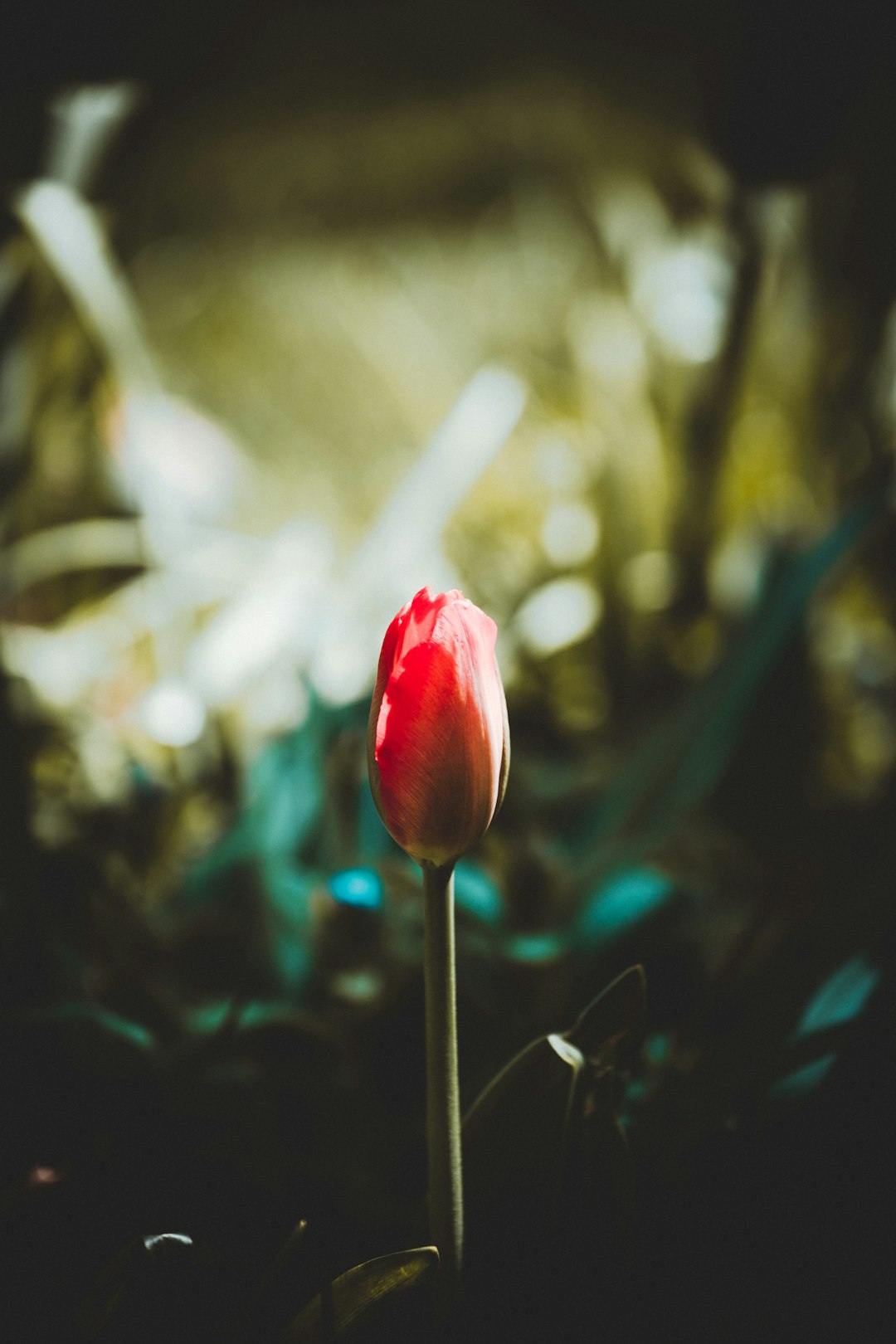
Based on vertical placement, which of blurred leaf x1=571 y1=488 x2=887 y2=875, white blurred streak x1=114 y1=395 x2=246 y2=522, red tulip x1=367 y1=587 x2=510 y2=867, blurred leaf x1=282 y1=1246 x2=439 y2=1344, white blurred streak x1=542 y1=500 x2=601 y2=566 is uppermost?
white blurred streak x1=114 y1=395 x2=246 y2=522

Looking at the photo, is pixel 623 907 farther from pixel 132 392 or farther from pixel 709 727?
pixel 132 392

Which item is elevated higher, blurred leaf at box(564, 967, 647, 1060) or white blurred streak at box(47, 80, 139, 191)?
white blurred streak at box(47, 80, 139, 191)

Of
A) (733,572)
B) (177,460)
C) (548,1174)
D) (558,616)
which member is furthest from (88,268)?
(548,1174)

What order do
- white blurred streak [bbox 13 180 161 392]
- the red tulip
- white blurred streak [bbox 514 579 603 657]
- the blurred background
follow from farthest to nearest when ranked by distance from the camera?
white blurred streak [bbox 514 579 603 657] → white blurred streak [bbox 13 180 161 392] → the blurred background → the red tulip

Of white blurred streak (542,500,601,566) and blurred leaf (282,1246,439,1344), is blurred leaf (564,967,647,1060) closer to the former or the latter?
blurred leaf (282,1246,439,1344)

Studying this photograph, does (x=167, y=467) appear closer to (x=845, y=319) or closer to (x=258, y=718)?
(x=258, y=718)

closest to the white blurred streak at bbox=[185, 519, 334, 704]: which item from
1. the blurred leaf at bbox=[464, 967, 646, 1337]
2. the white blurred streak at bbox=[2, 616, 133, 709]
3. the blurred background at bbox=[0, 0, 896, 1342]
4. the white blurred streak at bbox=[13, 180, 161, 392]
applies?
the blurred background at bbox=[0, 0, 896, 1342]

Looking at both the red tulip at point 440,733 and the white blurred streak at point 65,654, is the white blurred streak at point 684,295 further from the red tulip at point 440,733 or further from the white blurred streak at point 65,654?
the red tulip at point 440,733
